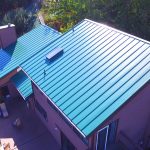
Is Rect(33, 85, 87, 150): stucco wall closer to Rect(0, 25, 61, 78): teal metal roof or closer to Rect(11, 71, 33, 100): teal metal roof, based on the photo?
Rect(11, 71, 33, 100): teal metal roof

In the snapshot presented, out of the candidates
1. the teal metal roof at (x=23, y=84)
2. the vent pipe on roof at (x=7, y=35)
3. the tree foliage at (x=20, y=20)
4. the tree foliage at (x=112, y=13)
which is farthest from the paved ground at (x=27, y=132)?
the tree foliage at (x=20, y=20)

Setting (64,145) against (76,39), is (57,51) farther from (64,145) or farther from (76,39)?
(64,145)

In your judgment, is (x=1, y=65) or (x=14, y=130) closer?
(x=14, y=130)

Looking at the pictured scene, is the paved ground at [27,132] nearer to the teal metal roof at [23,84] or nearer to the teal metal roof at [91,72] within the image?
the teal metal roof at [23,84]

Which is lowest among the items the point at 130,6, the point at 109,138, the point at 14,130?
the point at 14,130

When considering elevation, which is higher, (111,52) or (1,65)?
(111,52)

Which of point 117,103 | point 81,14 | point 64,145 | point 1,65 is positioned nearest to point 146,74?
point 117,103

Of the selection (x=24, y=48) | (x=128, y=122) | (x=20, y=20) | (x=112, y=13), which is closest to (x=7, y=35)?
(x=24, y=48)

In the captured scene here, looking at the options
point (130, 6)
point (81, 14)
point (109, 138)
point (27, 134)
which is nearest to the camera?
point (109, 138)

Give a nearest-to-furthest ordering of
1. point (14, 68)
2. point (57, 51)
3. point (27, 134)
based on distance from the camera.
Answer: point (57, 51)
point (27, 134)
point (14, 68)
